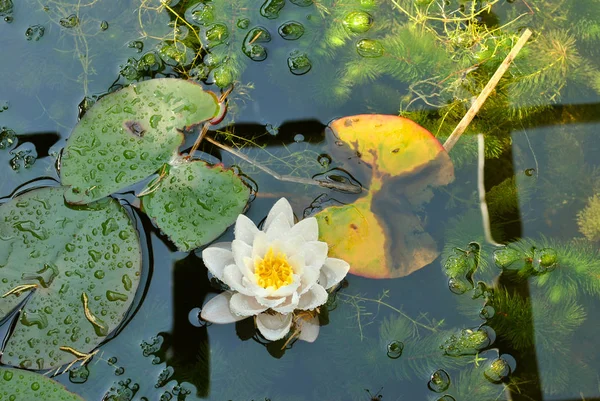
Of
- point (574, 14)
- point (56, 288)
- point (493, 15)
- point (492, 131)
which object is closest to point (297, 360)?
point (56, 288)

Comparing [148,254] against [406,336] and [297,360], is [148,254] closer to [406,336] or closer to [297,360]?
[297,360]

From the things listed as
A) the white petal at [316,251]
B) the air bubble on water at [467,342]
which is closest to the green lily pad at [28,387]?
the white petal at [316,251]

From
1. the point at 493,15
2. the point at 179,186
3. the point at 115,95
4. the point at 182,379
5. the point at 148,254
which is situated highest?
the point at 493,15

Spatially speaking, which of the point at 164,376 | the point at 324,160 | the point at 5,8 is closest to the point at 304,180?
the point at 324,160

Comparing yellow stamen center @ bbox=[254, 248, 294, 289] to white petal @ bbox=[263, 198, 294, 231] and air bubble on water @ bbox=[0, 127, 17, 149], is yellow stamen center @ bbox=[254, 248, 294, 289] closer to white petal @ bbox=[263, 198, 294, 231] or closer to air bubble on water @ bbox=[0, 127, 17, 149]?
white petal @ bbox=[263, 198, 294, 231]

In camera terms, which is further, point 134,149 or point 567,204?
point 567,204

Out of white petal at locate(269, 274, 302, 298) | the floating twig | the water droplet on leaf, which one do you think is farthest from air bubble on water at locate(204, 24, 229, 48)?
white petal at locate(269, 274, 302, 298)
